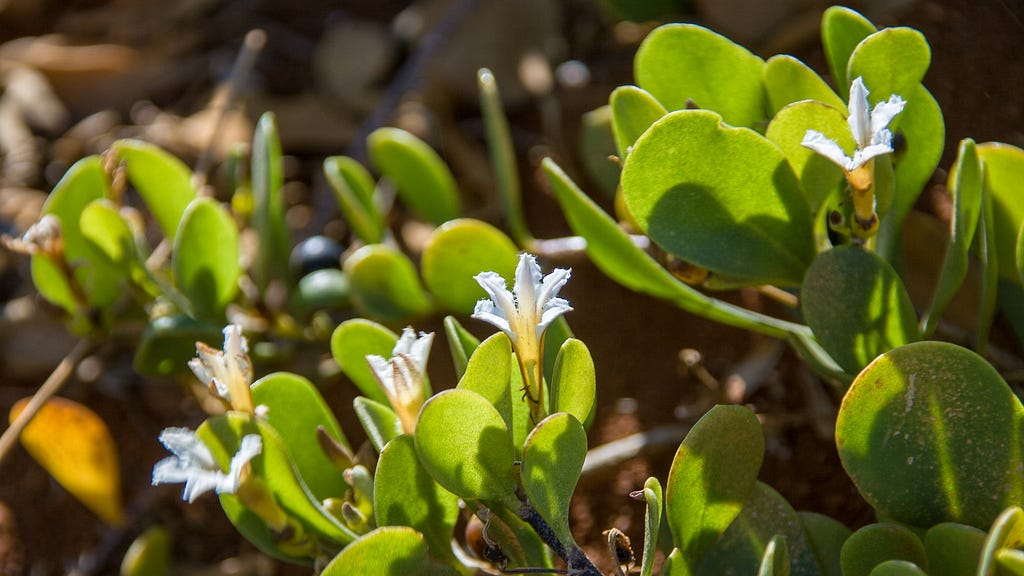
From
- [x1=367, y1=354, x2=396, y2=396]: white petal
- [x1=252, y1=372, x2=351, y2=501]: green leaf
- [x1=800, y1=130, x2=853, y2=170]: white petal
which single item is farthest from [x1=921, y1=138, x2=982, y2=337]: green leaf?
[x1=252, y1=372, x2=351, y2=501]: green leaf

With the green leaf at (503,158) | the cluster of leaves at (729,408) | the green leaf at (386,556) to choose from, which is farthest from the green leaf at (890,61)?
the green leaf at (386,556)

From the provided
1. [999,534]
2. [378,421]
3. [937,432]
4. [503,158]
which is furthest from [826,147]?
[503,158]

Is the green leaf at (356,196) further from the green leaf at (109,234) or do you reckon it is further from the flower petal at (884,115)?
the flower petal at (884,115)

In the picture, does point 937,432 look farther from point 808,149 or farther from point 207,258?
point 207,258

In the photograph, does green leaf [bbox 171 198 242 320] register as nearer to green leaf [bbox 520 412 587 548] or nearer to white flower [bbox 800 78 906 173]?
green leaf [bbox 520 412 587 548]

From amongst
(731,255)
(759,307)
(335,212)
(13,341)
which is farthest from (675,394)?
(13,341)

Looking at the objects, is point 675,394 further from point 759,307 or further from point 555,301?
point 555,301
